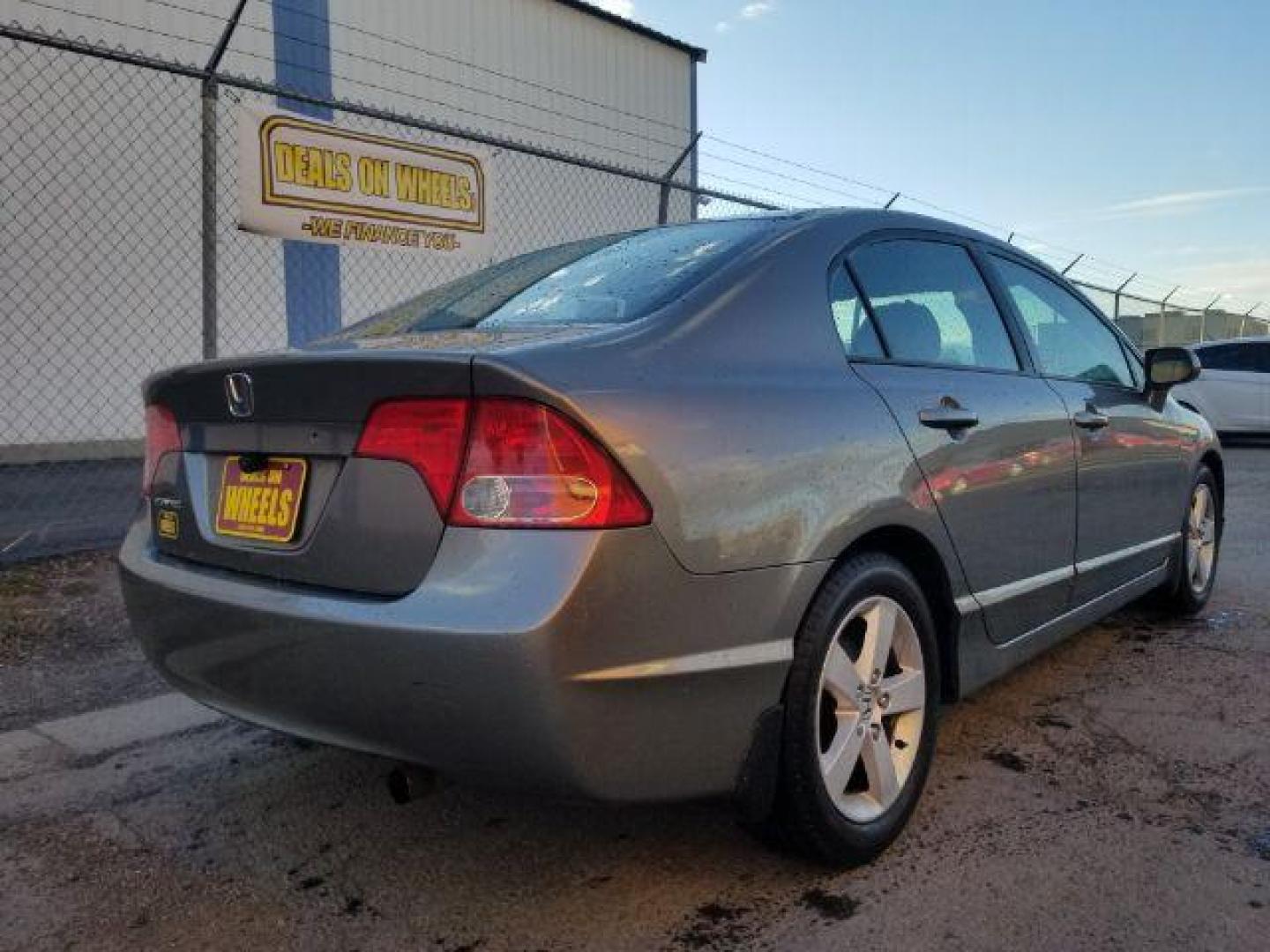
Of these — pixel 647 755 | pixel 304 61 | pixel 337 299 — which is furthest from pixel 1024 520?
pixel 304 61

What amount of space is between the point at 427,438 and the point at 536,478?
0.24 metres

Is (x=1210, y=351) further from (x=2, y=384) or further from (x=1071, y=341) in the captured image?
(x=2, y=384)

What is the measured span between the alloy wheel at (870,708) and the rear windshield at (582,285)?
0.89 meters

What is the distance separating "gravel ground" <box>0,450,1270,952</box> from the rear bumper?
16cm

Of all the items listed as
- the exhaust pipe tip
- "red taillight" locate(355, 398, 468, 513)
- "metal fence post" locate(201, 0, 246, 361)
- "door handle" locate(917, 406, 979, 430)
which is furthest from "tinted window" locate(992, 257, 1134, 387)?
"metal fence post" locate(201, 0, 246, 361)

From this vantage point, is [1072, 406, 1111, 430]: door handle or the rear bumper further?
[1072, 406, 1111, 430]: door handle

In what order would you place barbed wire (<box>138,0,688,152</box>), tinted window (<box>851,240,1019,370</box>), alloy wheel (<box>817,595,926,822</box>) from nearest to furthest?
alloy wheel (<box>817,595,926,822</box>), tinted window (<box>851,240,1019,370</box>), barbed wire (<box>138,0,688,152</box>)

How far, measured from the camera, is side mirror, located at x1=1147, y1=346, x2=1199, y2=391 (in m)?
4.16

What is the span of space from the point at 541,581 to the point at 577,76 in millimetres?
14522

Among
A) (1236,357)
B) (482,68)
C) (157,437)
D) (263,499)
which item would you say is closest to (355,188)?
(157,437)

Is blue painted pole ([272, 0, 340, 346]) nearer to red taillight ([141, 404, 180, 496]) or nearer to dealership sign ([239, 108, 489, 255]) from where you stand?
dealership sign ([239, 108, 489, 255])

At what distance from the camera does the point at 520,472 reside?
1.97 meters

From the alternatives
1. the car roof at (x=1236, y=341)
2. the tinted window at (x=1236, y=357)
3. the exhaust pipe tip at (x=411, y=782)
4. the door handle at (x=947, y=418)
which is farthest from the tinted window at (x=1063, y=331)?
the car roof at (x=1236, y=341)

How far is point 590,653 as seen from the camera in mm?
1932
